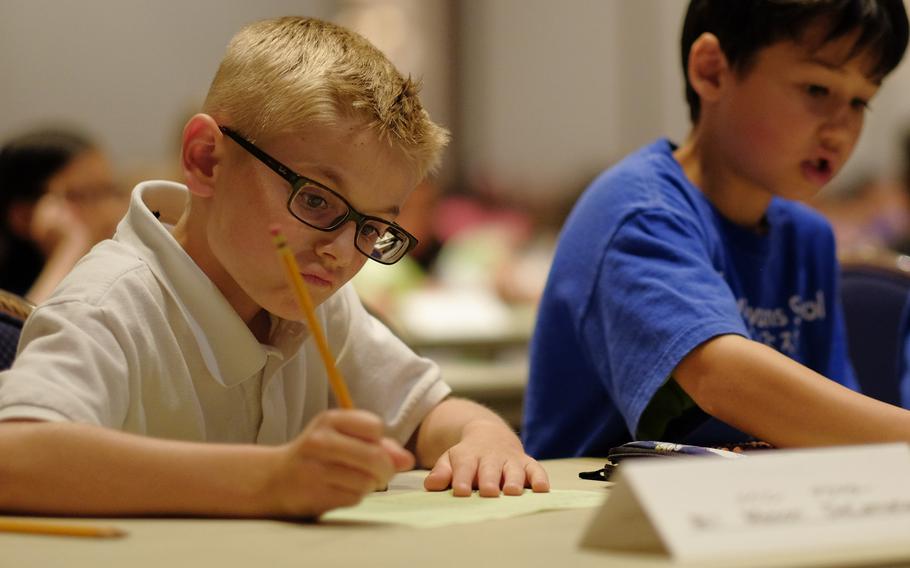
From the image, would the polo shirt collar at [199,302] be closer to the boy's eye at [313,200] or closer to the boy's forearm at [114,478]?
the boy's eye at [313,200]

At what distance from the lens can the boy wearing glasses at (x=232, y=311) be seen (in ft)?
2.81

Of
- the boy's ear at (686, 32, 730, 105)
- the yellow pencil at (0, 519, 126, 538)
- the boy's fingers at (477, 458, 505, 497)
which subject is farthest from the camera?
the boy's ear at (686, 32, 730, 105)

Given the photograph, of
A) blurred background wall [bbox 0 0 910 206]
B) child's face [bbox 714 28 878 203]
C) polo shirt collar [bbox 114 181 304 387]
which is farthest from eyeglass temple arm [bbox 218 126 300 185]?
blurred background wall [bbox 0 0 910 206]

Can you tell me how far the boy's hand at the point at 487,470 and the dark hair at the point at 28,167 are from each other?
7.75 ft

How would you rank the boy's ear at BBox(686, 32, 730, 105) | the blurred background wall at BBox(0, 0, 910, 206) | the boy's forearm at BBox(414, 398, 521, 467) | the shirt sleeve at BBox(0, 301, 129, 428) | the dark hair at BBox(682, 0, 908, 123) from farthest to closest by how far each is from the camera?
the blurred background wall at BBox(0, 0, 910, 206), the boy's ear at BBox(686, 32, 730, 105), the dark hair at BBox(682, 0, 908, 123), the boy's forearm at BBox(414, 398, 521, 467), the shirt sleeve at BBox(0, 301, 129, 428)

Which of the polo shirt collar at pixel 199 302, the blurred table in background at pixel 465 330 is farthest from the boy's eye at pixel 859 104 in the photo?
the blurred table in background at pixel 465 330

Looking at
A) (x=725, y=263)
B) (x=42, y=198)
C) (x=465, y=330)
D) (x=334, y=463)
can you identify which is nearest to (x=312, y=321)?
(x=334, y=463)

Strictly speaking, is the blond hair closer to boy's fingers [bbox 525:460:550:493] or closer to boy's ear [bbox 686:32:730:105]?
boy's fingers [bbox 525:460:550:493]

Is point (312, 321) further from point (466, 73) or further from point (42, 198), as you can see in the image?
point (466, 73)

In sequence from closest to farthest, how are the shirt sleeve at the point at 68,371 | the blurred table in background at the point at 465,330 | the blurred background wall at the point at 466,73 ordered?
the shirt sleeve at the point at 68,371 → the blurred table in background at the point at 465,330 → the blurred background wall at the point at 466,73

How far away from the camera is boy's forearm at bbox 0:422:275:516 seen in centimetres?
85

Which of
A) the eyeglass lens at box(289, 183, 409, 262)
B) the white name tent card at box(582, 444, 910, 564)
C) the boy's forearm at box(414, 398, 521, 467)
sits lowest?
the boy's forearm at box(414, 398, 521, 467)

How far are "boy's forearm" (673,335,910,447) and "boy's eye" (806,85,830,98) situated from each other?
39cm

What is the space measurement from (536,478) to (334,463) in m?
0.28
